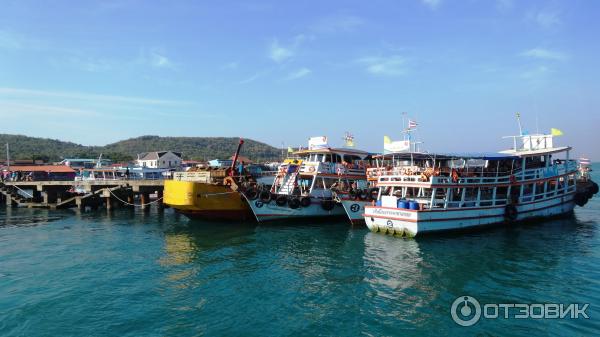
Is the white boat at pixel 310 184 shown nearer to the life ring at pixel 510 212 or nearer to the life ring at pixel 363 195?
the life ring at pixel 363 195

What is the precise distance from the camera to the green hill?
140875 mm

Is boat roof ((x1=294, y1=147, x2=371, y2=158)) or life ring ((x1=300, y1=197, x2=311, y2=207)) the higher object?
boat roof ((x1=294, y1=147, x2=371, y2=158))

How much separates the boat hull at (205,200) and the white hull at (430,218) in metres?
9.32

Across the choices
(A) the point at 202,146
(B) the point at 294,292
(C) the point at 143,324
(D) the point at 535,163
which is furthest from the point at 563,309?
(A) the point at 202,146

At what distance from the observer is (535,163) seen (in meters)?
28.0

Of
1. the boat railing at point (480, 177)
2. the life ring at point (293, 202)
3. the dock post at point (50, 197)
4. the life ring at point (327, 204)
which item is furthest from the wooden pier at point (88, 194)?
the boat railing at point (480, 177)

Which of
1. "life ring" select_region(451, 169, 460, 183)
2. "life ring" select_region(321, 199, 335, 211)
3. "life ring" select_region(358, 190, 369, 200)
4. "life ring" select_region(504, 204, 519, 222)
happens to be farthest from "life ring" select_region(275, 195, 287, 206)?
"life ring" select_region(504, 204, 519, 222)

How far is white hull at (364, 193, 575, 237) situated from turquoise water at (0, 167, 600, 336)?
0.65 meters

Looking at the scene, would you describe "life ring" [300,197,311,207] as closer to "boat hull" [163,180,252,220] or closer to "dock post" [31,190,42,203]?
"boat hull" [163,180,252,220]

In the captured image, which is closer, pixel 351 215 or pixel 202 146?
pixel 351 215

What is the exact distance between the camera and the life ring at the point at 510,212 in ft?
81.8

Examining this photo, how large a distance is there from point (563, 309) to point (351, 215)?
15.0 m

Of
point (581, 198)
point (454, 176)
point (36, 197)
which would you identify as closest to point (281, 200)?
point (454, 176)

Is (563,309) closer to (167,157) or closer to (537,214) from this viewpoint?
(537,214)
